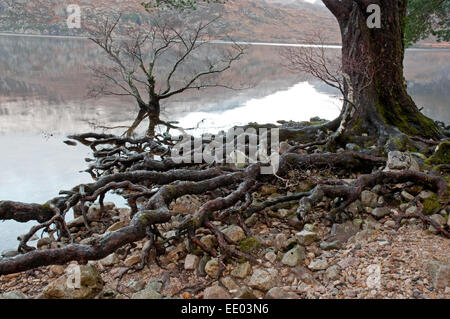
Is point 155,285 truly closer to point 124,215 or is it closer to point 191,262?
point 191,262

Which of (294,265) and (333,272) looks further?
(294,265)

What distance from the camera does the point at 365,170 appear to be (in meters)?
5.77

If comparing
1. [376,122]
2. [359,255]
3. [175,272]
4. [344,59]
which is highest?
[344,59]

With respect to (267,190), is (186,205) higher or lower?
lower

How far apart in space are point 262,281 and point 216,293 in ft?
1.41

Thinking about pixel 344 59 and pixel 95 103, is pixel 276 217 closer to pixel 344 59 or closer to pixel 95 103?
pixel 344 59

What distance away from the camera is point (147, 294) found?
3129 millimetres

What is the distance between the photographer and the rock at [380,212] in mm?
4219

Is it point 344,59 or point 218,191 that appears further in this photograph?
point 344,59

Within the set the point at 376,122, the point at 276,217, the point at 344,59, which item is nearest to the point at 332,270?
the point at 276,217

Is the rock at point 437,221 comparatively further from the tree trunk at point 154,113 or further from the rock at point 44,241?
the tree trunk at point 154,113

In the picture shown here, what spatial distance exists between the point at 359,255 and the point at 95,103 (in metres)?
14.3

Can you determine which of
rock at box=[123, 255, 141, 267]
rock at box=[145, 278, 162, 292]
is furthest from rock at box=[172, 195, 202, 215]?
rock at box=[145, 278, 162, 292]

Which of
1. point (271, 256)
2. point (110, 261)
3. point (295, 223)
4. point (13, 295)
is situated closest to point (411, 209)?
point (295, 223)
